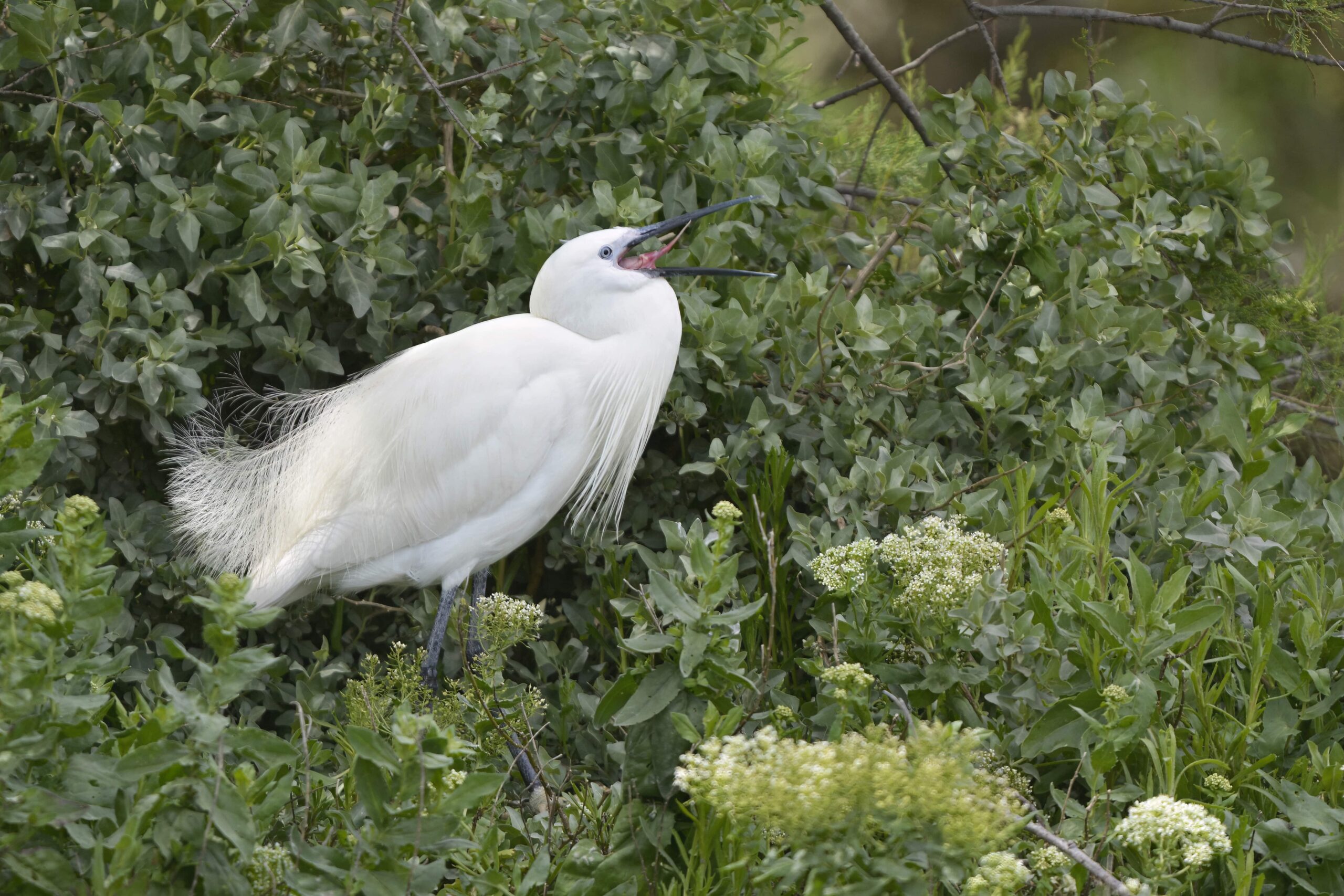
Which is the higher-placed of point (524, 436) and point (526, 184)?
point (526, 184)

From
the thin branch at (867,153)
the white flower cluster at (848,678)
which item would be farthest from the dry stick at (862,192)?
the white flower cluster at (848,678)

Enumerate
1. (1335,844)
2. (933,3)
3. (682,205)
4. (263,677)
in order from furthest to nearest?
(933,3) → (682,205) → (263,677) → (1335,844)

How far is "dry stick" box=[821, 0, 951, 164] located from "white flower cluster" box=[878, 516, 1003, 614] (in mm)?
1566

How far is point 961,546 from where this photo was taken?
1.56m

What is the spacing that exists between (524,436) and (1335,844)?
146cm

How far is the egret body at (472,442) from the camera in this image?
228cm

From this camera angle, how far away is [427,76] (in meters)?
2.36

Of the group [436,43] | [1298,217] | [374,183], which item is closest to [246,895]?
[374,183]

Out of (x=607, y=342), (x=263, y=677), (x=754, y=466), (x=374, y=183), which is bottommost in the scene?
(x=263, y=677)

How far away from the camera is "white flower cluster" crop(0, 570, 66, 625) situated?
1.04 meters

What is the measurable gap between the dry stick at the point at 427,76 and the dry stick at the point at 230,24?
0.92 feet

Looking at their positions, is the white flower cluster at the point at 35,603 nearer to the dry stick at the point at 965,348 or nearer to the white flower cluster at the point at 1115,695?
the white flower cluster at the point at 1115,695

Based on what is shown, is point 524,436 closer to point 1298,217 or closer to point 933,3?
point 1298,217

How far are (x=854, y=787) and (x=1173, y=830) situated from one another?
1.02ft
